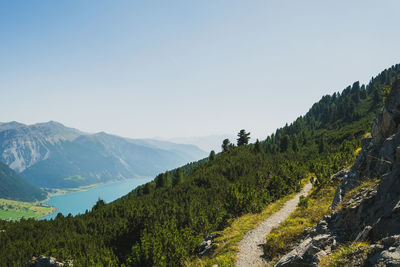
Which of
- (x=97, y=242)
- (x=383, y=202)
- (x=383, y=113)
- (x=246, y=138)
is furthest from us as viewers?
(x=246, y=138)

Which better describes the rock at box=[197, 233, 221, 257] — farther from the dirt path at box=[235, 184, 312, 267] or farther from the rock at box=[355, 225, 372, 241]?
the rock at box=[355, 225, 372, 241]

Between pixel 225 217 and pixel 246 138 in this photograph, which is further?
pixel 246 138

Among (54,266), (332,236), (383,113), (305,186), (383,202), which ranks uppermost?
(383,113)

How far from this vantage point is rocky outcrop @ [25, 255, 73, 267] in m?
28.3

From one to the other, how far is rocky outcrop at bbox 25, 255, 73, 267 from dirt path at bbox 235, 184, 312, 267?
24.4 meters

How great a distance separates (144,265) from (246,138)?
84787 mm

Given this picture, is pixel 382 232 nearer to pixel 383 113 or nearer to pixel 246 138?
pixel 383 113

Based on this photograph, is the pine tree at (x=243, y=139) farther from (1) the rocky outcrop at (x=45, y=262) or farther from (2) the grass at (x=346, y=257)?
(2) the grass at (x=346, y=257)

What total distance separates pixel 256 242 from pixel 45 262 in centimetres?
2951

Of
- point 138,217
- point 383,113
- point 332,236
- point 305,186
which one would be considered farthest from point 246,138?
point 332,236

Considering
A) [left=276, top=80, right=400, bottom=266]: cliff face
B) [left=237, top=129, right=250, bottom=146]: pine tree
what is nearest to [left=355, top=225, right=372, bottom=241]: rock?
[left=276, top=80, right=400, bottom=266]: cliff face

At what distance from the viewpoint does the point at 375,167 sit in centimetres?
1596

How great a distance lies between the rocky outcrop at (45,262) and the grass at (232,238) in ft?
65.5

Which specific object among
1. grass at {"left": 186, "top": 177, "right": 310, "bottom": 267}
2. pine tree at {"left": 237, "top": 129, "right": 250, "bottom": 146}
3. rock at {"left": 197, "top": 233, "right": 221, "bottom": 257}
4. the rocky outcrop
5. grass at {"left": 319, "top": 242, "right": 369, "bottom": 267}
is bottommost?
the rocky outcrop
